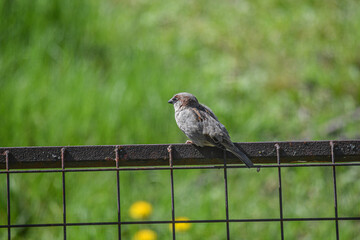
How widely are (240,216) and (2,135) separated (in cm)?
222

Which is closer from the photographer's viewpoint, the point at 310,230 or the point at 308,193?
the point at 310,230

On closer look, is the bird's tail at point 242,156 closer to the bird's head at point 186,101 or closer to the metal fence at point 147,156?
the metal fence at point 147,156

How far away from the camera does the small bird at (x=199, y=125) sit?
8.56 ft

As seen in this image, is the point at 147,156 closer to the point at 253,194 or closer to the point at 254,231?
the point at 254,231

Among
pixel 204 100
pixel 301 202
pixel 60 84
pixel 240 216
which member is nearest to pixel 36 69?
Answer: pixel 60 84

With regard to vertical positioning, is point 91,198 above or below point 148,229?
above

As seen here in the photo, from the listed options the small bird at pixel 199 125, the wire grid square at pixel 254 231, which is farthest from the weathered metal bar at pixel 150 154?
the wire grid square at pixel 254 231

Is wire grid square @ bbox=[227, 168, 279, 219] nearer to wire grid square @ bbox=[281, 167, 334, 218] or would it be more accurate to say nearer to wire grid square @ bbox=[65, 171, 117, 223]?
wire grid square @ bbox=[281, 167, 334, 218]

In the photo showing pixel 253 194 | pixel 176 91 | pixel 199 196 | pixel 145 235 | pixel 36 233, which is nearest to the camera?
pixel 145 235

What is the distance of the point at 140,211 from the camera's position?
395 centimetres

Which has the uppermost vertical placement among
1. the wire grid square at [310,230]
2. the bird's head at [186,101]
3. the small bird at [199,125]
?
the bird's head at [186,101]

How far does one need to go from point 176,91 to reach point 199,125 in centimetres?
250

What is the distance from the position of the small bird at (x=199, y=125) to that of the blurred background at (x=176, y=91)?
1.36m

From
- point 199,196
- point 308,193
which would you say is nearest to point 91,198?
point 199,196
